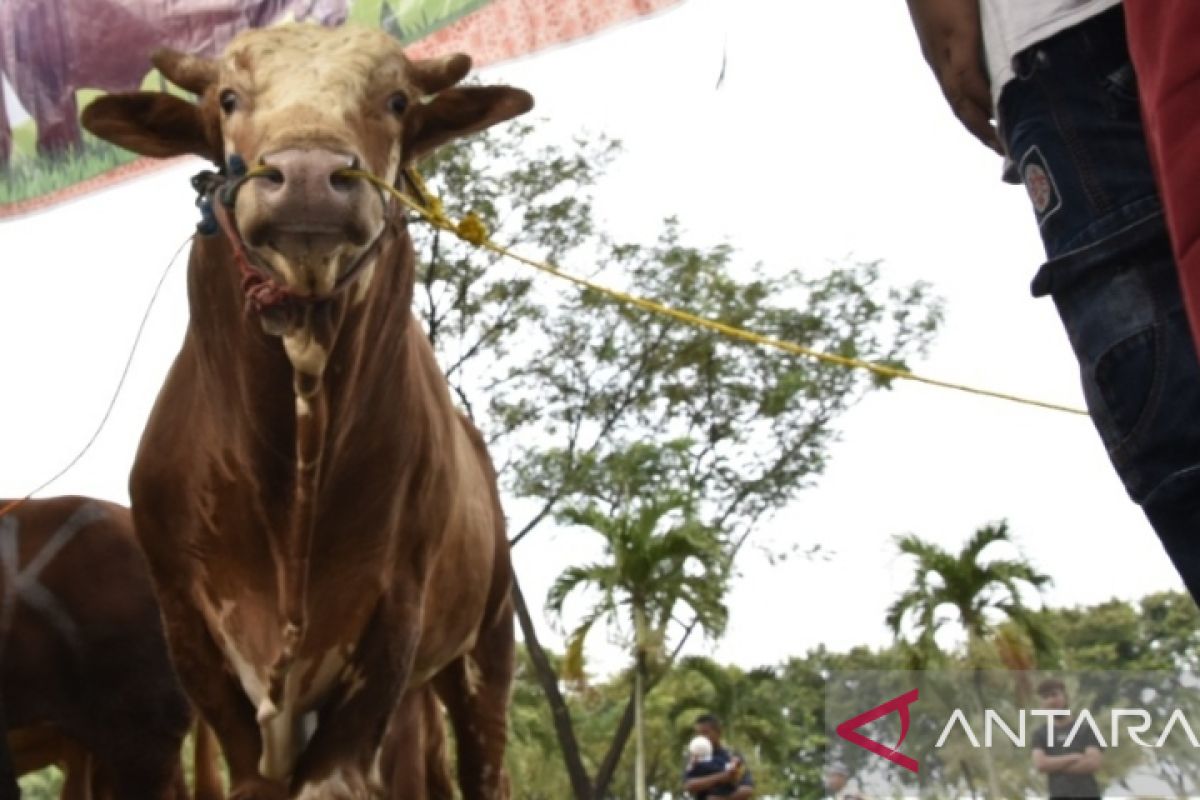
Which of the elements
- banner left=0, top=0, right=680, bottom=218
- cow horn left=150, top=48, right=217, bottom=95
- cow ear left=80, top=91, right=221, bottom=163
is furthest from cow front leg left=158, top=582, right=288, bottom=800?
banner left=0, top=0, right=680, bottom=218

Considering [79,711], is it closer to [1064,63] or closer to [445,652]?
[445,652]

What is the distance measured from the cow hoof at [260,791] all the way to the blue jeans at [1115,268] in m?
3.31

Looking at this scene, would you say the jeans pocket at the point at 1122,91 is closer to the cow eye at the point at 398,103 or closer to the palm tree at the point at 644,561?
the cow eye at the point at 398,103

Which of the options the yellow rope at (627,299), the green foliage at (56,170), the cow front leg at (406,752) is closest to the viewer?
the yellow rope at (627,299)

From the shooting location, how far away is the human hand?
5.96 feet

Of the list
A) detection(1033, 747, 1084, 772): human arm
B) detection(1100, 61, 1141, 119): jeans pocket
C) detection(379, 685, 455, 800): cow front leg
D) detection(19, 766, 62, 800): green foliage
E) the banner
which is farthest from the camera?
detection(19, 766, 62, 800): green foliage

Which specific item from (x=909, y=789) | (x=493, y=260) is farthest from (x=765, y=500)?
(x=909, y=789)

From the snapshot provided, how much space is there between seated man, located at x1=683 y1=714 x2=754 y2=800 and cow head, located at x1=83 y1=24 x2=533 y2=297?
10303mm

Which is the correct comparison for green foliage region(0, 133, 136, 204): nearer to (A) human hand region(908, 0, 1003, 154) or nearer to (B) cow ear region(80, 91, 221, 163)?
(B) cow ear region(80, 91, 221, 163)

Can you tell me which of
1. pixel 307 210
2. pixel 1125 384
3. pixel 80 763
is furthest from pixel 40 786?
pixel 1125 384

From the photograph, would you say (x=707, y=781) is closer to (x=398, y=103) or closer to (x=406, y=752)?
(x=406, y=752)

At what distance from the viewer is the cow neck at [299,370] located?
4156 millimetres

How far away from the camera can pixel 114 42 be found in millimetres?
→ 6535

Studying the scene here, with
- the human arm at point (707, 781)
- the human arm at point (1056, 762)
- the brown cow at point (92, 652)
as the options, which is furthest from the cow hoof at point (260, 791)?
the human arm at point (707, 781)
